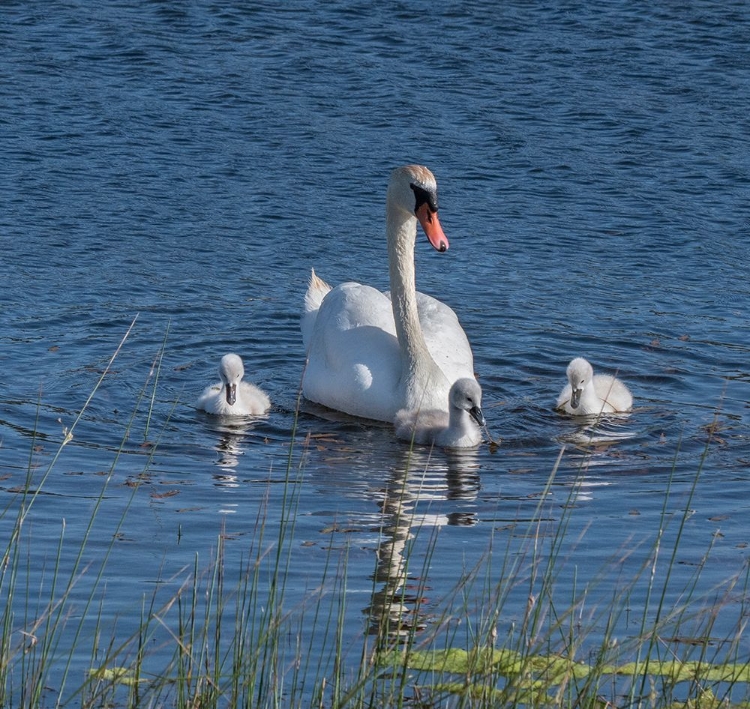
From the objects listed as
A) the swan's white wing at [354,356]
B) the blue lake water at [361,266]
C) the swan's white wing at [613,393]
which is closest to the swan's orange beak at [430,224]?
the swan's white wing at [354,356]

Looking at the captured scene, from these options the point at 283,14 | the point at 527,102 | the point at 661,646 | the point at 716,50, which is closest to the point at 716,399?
the point at 661,646

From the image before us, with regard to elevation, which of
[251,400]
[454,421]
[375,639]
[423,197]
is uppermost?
[423,197]

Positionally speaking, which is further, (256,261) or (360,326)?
(256,261)

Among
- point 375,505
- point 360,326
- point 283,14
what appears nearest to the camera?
point 375,505

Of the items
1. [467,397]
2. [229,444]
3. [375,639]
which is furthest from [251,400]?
[375,639]

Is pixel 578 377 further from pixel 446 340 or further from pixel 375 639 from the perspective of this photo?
pixel 375 639

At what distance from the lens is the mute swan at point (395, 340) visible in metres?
9.30

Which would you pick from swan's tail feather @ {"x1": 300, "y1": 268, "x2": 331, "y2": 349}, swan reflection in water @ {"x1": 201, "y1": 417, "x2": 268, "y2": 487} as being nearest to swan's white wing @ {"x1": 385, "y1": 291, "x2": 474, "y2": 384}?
swan's tail feather @ {"x1": 300, "y1": 268, "x2": 331, "y2": 349}

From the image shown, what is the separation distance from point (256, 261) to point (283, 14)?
25.3ft

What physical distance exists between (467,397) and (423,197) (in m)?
1.43

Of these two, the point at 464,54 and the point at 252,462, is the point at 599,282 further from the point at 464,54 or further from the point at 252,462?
the point at 464,54

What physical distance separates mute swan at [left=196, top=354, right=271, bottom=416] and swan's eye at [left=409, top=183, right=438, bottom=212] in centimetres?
148

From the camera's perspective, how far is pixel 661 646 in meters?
5.50

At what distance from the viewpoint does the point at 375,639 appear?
505 cm
